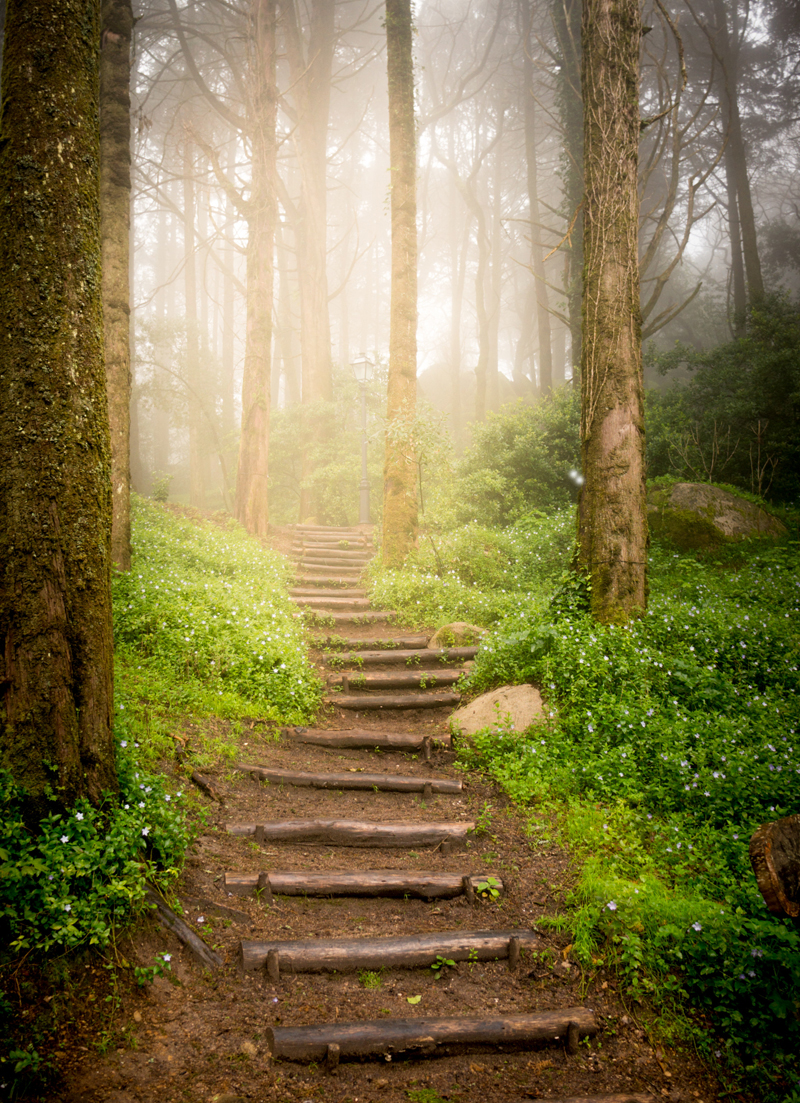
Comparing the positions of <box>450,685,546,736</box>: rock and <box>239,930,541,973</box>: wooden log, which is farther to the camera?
<box>450,685,546,736</box>: rock

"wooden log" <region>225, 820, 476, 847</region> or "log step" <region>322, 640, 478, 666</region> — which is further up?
"log step" <region>322, 640, 478, 666</region>

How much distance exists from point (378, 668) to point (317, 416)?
11899mm

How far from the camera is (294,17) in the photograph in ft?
56.4

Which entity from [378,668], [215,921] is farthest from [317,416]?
[215,921]

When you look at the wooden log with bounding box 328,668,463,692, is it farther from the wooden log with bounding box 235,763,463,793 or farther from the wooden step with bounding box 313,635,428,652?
the wooden log with bounding box 235,763,463,793

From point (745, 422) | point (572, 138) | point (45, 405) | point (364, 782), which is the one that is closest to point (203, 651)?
point (364, 782)

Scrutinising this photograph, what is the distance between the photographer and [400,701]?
228 inches

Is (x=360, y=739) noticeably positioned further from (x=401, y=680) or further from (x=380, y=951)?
(x=380, y=951)

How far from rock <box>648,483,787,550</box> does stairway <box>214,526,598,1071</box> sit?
4622mm

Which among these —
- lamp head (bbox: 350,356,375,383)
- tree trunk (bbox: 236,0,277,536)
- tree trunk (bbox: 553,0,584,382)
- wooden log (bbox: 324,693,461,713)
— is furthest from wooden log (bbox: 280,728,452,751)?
tree trunk (bbox: 553,0,584,382)

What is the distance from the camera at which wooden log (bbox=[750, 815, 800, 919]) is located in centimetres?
226

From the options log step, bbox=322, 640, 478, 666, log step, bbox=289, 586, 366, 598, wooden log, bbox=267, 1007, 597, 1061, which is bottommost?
wooden log, bbox=267, 1007, 597, 1061

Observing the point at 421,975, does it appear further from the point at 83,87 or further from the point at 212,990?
the point at 83,87

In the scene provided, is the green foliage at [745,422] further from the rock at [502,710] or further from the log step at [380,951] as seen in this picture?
the log step at [380,951]
